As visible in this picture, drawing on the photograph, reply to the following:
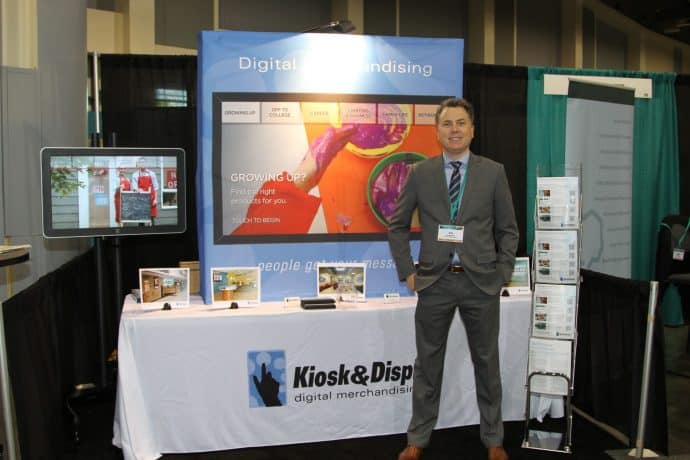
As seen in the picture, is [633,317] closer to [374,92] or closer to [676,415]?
[676,415]

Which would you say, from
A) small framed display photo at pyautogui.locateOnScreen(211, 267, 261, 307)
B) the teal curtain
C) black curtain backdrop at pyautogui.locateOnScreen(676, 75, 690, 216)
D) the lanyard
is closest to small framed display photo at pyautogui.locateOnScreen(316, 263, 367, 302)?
small framed display photo at pyautogui.locateOnScreen(211, 267, 261, 307)

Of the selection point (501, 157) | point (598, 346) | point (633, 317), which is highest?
point (501, 157)

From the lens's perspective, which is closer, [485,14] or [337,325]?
[337,325]

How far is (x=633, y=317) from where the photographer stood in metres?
2.91

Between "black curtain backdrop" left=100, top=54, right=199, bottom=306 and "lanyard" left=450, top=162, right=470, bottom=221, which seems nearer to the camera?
"lanyard" left=450, top=162, right=470, bottom=221

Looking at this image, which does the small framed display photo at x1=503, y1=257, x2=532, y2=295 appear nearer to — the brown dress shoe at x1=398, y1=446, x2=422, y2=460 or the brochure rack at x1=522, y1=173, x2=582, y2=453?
the brochure rack at x1=522, y1=173, x2=582, y2=453

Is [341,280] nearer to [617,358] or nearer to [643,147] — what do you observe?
[617,358]

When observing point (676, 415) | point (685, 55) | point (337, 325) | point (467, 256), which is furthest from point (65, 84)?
point (685, 55)

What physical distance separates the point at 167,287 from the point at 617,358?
228 centimetres

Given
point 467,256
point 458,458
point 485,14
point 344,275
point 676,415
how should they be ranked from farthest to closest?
point 485,14 → point 676,415 → point 344,275 → point 458,458 → point 467,256

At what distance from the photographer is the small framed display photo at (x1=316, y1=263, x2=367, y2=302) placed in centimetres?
301

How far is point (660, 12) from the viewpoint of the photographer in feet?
28.2

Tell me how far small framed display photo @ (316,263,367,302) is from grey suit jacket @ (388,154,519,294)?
0.37m

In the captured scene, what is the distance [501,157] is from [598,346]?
2.50 m
